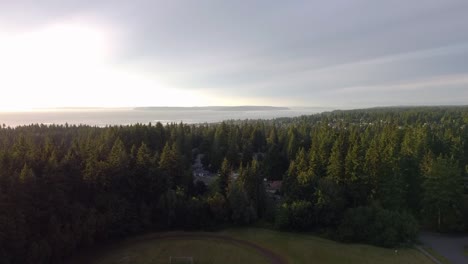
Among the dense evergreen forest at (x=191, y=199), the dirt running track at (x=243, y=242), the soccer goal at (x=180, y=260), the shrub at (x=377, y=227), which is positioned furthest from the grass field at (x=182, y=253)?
the shrub at (x=377, y=227)

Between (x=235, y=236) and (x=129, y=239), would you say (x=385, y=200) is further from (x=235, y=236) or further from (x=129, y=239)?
(x=129, y=239)

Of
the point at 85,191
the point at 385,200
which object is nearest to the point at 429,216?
the point at 385,200

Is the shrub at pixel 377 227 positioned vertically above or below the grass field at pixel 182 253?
above

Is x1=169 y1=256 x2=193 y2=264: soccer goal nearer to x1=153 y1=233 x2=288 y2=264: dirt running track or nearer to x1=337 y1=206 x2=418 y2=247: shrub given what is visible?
x1=153 y1=233 x2=288 y2=264: dirt running track

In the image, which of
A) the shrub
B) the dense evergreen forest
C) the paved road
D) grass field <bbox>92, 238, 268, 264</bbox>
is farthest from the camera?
the shrub

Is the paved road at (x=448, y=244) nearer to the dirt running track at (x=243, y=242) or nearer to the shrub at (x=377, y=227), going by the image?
the shrub at (x=377, y=227)

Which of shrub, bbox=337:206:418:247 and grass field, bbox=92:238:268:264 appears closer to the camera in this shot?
grass field, bbox=92:238:268:264

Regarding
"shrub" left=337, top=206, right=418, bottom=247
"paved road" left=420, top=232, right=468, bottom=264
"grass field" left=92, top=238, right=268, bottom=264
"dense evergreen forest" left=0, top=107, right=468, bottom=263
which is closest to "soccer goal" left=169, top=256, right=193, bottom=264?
"grass field" left=92, top=238, right=268, bottom=264
